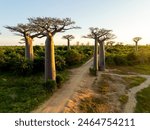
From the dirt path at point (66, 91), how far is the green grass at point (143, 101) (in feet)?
10.7

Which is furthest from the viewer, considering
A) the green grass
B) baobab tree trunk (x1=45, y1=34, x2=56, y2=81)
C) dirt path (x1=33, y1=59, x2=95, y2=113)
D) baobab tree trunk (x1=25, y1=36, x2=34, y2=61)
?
baobab tree trunk (x1=25, y1=36, x2=34, y2=61)

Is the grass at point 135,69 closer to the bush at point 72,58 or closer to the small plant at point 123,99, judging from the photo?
the bush at point 72,58

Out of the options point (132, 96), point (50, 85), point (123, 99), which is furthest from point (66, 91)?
point (132, 96)

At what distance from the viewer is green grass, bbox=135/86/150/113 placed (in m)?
14.5

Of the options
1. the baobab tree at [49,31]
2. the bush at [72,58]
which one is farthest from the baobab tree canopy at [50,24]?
the bush at [72,58]

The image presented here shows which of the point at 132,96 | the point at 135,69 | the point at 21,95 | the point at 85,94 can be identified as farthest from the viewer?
the point at 135,69

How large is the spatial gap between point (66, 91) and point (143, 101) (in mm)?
4497

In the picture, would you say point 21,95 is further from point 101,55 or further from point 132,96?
point 101,55

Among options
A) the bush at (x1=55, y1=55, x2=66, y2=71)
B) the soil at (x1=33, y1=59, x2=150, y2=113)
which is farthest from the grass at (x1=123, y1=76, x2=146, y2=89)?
the bush at (x1=55, y1=55, x2=66, y2=71)

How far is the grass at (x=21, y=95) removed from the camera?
12.0 m

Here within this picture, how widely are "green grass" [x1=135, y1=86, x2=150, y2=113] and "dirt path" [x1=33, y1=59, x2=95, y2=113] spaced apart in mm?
3263

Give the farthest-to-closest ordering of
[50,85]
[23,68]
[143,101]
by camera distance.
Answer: [23,68] < [143,101] < [50,85]

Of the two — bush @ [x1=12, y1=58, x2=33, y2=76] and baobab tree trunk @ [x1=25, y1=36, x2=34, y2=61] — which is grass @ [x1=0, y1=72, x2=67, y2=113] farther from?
baobab tree trunk @ [x1=25, y1=36, x2=34, y2=61]

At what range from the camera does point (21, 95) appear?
45.6 feet
